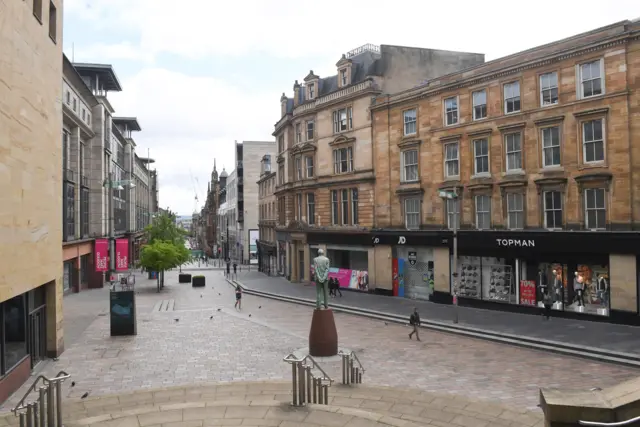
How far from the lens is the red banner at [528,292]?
91.0 ft

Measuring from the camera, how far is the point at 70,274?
41.8 m

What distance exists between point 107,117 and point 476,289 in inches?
1478

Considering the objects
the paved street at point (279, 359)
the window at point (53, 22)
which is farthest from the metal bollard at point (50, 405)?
the window at point (53, 22)

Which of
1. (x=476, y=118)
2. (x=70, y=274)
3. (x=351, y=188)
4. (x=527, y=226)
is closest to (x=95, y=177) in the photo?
(x=70, y=274)

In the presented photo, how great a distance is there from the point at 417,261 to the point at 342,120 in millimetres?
13115

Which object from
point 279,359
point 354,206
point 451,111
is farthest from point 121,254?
point 279,359

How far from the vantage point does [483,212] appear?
30312 millimetres

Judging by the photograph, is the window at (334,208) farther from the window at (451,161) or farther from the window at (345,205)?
the window at (451,161)

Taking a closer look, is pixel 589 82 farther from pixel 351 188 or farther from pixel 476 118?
pixel 351 188

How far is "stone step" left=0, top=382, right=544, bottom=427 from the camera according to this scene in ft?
36.9

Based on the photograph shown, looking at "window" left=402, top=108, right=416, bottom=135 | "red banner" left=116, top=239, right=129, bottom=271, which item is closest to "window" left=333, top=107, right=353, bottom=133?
"window" left=402, top=108, right=416, bottom=135

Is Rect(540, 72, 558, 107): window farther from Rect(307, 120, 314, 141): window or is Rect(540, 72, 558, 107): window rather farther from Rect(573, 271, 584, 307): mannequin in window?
Rect(307, 120, 314, 141): window

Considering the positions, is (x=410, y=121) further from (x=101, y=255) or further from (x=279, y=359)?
(x=101, y=255)

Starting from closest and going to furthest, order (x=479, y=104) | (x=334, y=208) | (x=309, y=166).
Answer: (x=479, y=104), (x=334, y=208), (x=309, y=166)
